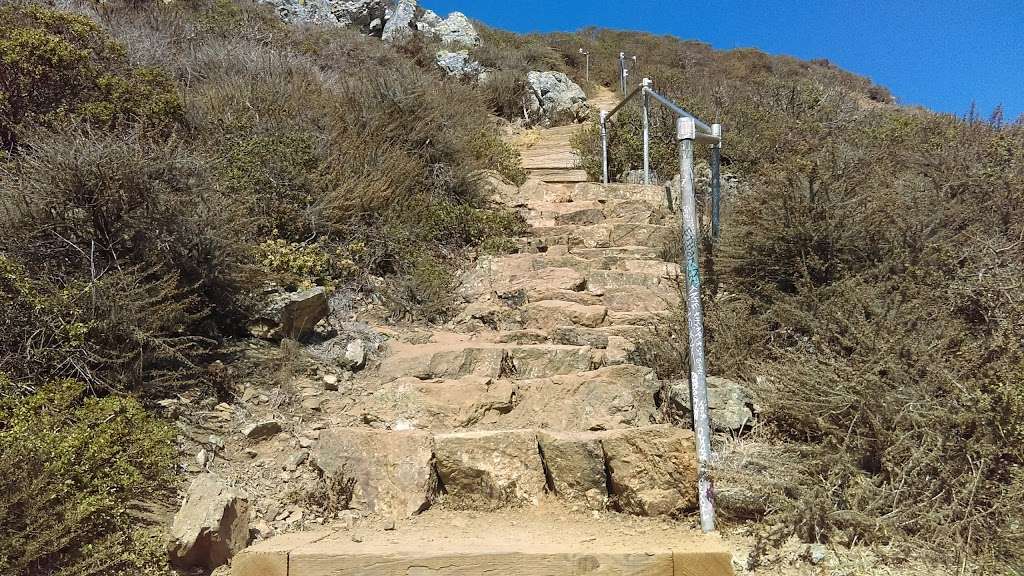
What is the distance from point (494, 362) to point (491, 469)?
1.16m

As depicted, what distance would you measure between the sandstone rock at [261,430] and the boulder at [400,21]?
14.0 meters

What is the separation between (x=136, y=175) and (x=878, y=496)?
4.11 meters

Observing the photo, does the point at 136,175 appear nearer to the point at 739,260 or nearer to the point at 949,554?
the point at 739,260

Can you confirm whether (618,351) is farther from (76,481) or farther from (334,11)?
(334,11)

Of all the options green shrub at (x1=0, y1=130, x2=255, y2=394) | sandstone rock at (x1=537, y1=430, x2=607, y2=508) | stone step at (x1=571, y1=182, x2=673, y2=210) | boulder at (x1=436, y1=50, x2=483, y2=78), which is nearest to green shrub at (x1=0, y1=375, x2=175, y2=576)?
green shrub at (x1=0, y1=130, x2=255, y2=394)

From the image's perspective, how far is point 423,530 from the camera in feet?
8.59

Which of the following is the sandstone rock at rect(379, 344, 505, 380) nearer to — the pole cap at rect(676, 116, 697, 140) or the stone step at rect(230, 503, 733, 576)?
the stone step at rect(230, 503, 733, 576)

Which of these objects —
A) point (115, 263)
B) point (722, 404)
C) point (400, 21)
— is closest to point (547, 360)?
point (722, 404)

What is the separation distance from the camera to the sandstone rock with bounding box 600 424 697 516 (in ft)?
8.42

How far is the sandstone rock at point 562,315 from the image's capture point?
4.46 m

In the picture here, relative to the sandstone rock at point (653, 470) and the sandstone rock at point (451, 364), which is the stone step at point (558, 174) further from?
the sandstone rock at point (653, 470)

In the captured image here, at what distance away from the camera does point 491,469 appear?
2826 mm

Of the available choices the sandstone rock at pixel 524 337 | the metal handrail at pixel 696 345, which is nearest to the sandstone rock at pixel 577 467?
the metal handrail at pixel 696 345

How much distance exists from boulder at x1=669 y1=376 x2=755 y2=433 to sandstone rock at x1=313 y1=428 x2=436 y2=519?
4.16 feet
